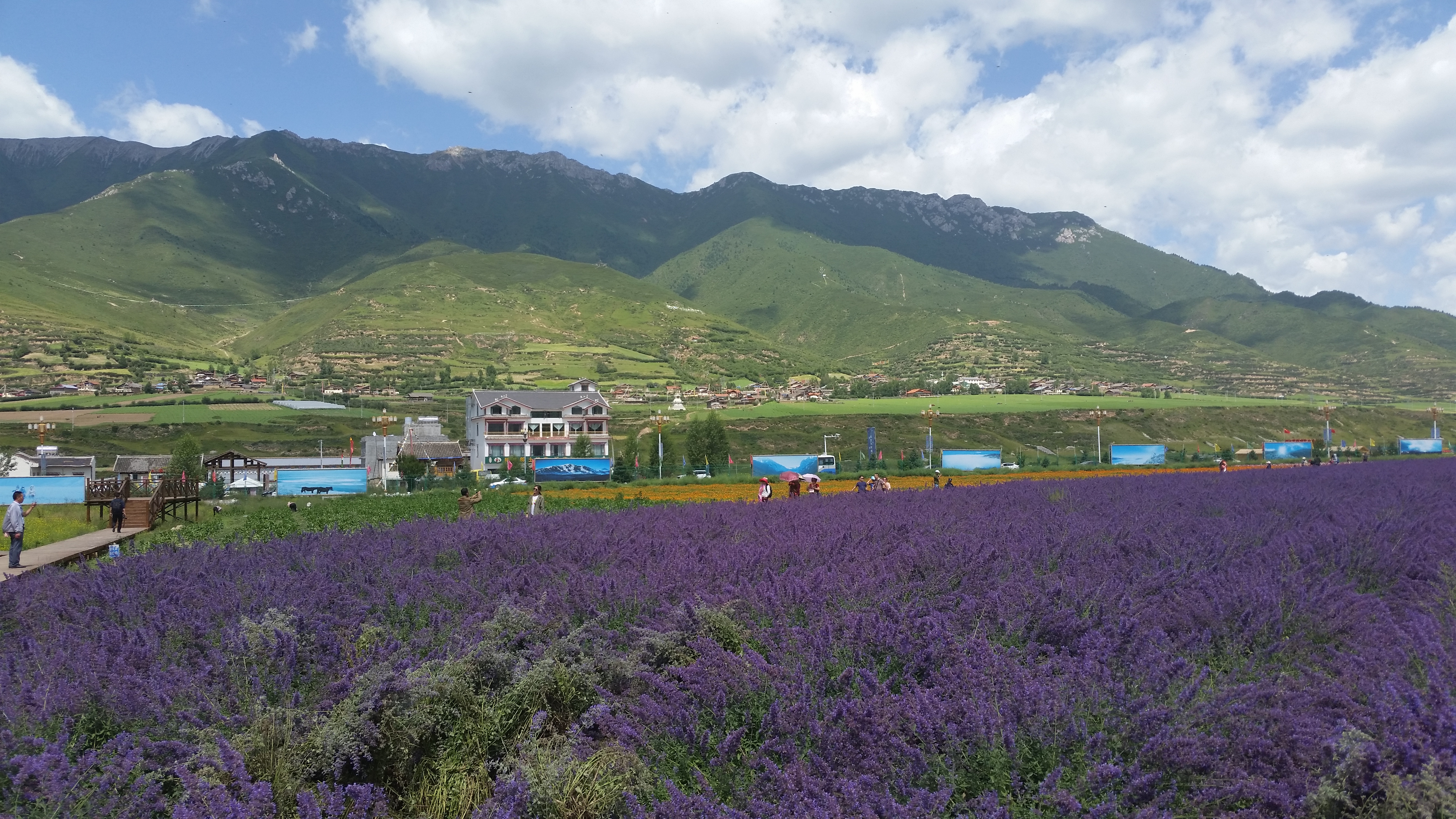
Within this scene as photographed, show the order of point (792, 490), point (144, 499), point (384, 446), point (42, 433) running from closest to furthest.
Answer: point (792, 490)
point (144, 499)
point (384, 446)
point (42, 433)

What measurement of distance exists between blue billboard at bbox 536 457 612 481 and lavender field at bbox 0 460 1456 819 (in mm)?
40781

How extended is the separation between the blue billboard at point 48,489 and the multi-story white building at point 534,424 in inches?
1951

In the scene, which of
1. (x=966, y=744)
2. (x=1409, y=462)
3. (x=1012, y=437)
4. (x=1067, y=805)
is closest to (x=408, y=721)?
(x=966, y=744)

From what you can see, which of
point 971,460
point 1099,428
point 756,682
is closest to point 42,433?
point 971,460

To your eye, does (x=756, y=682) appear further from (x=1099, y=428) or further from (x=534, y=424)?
(x=534, y=424)

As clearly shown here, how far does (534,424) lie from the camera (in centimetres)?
9469

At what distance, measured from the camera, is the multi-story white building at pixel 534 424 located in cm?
9244

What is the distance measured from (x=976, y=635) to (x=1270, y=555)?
12.5ft

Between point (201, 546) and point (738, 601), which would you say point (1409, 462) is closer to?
point (738, 601)

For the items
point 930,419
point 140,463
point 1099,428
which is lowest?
point 140,463

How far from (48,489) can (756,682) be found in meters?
44.4

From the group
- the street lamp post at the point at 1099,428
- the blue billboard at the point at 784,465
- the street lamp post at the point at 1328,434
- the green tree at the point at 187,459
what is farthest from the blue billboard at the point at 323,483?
the street lamp post at the point at 1328,434

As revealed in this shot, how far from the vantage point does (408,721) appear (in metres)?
4.85

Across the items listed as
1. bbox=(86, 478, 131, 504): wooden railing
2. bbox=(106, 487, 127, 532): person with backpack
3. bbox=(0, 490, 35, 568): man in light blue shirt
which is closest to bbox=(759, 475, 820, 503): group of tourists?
bbox=(0, 490, 35, 568): man in light blue shirt
